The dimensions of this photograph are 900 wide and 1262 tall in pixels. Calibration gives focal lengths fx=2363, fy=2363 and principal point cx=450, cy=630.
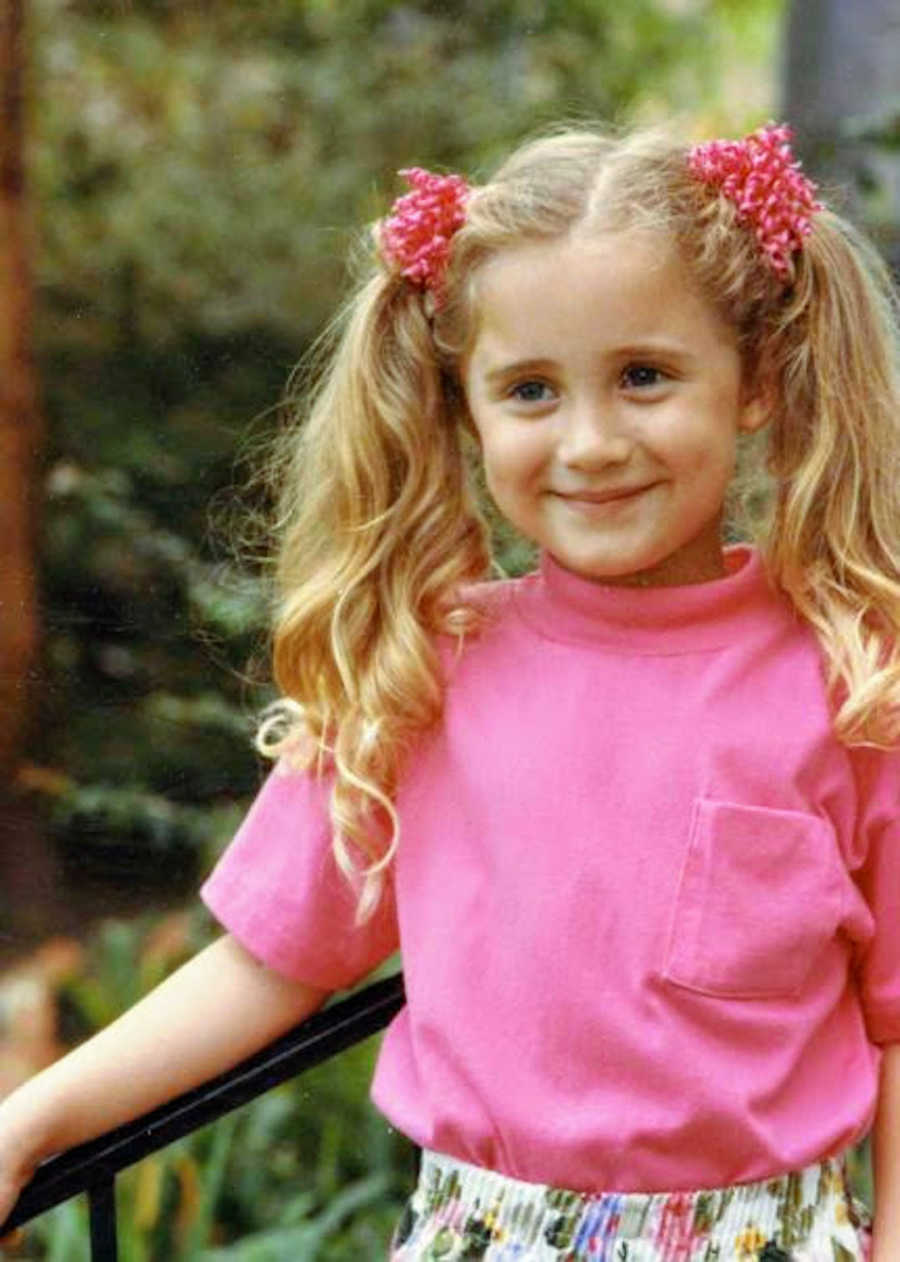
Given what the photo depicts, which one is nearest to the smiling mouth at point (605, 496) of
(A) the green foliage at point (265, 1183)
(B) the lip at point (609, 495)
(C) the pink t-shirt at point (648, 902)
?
(B) the lip at point (609, 495)

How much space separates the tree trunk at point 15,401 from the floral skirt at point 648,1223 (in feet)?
9.26

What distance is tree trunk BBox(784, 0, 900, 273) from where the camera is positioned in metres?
3.93

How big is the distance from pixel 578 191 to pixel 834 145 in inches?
74.2

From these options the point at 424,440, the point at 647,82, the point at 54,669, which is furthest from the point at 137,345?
the point at 424,440

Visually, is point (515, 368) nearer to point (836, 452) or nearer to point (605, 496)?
point (605, 496)

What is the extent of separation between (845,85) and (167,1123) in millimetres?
3041

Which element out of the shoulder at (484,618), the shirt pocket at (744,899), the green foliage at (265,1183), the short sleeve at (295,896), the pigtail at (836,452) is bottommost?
the green foliage at (265,1183)

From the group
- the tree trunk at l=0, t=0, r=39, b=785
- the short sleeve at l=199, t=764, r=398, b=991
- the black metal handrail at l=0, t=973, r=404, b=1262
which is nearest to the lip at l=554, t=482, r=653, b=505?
the short sleeve at l=199, t=764, r=398, b=991

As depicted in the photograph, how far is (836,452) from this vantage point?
2.18 meters

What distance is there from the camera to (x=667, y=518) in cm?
208

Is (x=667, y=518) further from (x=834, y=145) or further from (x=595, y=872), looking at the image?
(x=834, y=145)

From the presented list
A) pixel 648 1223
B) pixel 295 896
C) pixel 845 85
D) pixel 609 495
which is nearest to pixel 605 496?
pixel 609 495

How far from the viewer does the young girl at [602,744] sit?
80.9 inches

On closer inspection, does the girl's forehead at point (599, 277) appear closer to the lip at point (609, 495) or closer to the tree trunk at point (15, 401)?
the lip at point (609, 495)
